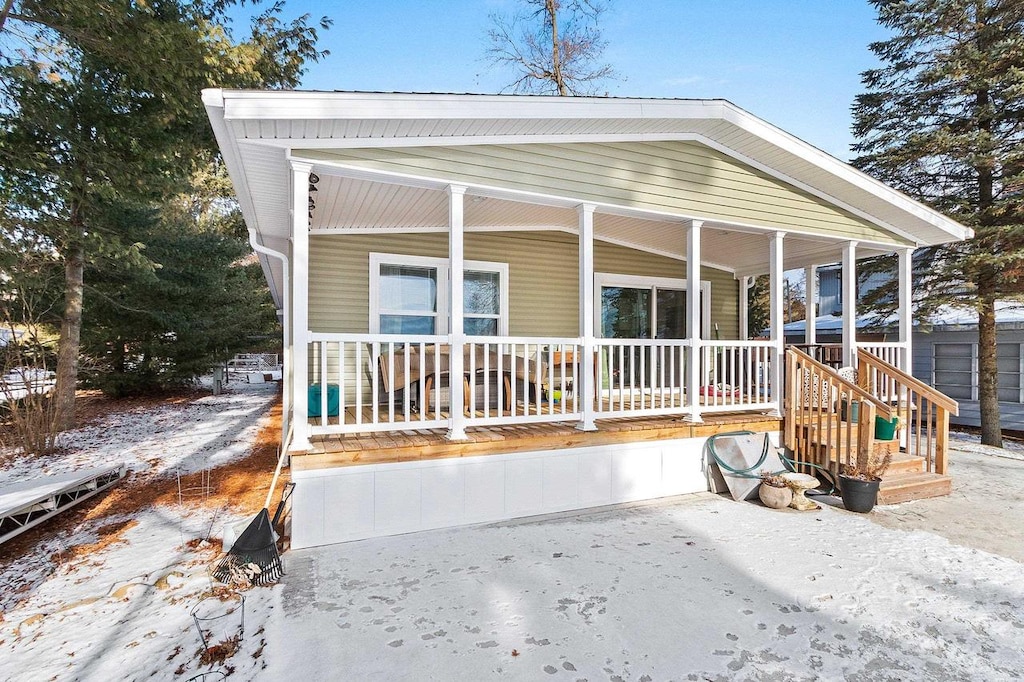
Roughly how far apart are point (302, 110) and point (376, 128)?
589 millimetres

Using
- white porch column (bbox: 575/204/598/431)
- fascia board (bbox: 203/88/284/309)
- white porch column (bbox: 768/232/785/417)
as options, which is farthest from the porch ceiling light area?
white porch column (bbox: 768/232/785/417)

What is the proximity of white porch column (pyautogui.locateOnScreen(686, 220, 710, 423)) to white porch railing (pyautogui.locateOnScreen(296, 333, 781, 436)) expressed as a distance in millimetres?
43

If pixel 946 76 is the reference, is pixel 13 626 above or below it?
below

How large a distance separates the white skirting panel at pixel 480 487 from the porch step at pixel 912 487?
1.73 meters

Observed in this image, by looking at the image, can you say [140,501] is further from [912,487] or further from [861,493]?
[912,487]

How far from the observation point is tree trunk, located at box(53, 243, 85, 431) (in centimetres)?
925

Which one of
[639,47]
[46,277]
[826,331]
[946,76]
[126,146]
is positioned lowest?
[826,331]

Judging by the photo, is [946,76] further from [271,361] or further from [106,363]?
[271,361]

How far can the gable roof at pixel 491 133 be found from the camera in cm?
373

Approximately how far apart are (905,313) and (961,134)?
15.0 ft

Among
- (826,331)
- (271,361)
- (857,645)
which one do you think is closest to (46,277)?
(857,645)

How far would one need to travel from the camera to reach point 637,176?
5270mm

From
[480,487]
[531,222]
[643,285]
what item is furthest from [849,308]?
[480,487]

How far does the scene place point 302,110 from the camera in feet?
12.0
